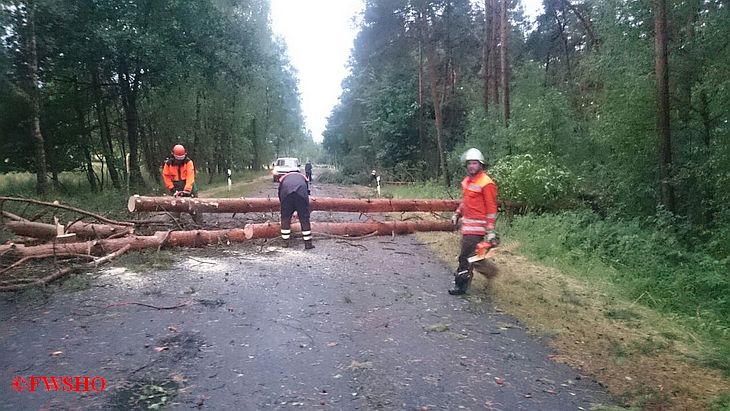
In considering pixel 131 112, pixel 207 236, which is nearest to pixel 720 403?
pixel 207 236

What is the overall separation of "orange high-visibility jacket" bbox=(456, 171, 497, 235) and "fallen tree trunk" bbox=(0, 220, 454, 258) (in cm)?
522

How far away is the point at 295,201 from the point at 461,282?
173 inches

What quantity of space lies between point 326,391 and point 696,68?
12.4 m

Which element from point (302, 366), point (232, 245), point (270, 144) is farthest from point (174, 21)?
point (270, 144)

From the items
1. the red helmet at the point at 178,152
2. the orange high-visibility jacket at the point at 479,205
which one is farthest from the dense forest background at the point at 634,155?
the red helmet at the point at 178,152

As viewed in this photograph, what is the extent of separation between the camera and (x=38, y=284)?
22.8ft

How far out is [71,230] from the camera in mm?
9203

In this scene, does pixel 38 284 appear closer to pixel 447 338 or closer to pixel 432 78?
pixel 447 338

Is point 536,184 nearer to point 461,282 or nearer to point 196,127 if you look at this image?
point 461,282

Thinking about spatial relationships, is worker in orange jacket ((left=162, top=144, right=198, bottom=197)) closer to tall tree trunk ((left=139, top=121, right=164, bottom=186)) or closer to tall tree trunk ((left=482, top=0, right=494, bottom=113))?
tall tree trunk ((left=482, top=0, right=494, bottom=113))

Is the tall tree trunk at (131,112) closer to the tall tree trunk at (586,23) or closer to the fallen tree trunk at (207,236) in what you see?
the fallen tree trunk at (207,236)

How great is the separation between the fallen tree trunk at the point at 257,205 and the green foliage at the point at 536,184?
5.51 feet

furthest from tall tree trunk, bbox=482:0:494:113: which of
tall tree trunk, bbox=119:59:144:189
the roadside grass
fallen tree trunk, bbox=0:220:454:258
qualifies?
tall tree trunk, bbox=119:59:144:189

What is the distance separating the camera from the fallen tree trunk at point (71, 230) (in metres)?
8.67
